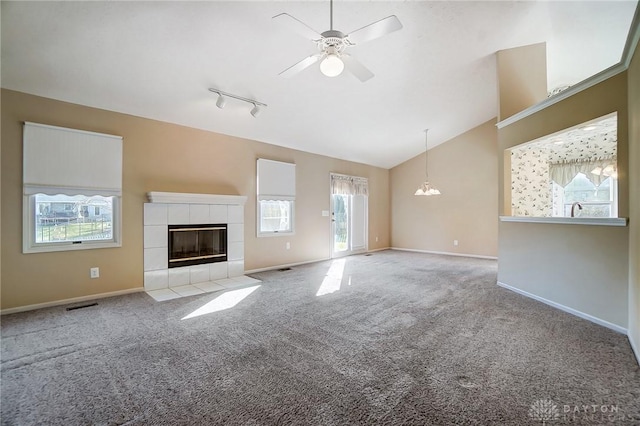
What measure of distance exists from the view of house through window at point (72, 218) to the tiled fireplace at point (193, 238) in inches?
19.7

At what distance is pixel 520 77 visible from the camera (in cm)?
430

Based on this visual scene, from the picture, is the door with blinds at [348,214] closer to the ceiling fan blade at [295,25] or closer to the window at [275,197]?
the window at [275,197]

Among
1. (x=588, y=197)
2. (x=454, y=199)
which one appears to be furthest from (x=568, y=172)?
(x=454, y=199)

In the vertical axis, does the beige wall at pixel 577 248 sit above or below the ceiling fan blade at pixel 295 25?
below

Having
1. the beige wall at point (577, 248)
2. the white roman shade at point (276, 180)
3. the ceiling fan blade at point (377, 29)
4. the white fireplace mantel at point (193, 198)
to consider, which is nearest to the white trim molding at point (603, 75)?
the beige wall at point (577, 248)

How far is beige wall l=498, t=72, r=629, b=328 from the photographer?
2734 mm

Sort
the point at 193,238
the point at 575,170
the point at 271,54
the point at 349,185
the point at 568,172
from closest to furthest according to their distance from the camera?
1. the point at 271,54
2. the point at 193,238
3. the point at 575,170
4. the point at 568,172
5. the point at 349,185

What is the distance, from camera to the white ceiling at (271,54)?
105 inches

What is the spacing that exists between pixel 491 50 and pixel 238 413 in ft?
16.9

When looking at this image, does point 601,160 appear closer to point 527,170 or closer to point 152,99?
point 527,170

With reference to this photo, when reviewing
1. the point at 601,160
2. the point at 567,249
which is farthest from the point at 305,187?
the point at 601,160

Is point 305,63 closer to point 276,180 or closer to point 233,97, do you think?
point 233,97

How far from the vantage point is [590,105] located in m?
3.01

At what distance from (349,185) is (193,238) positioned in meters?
4.13
